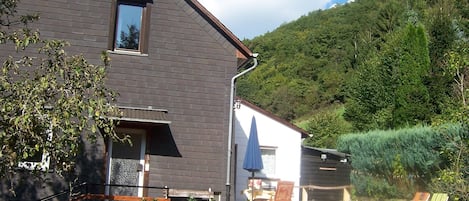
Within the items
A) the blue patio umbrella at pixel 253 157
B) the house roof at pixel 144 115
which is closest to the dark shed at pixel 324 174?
the blue patio umbrella at pixel 253 157

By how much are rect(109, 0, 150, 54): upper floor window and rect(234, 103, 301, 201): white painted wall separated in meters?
6.41

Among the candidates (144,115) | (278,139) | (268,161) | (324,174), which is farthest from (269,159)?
(144,115)

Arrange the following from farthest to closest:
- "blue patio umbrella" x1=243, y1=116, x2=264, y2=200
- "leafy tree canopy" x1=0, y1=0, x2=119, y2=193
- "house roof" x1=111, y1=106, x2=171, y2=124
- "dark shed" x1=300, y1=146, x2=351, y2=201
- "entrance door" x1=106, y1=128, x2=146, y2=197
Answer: "dark shed" x1=300, y1=146, x2=351, y2=201, "blue patio umbrella" x1=243, y1=116, x2=264, y2=200, "entrance door" x1=106, y1=128, x2=146, y2=197, "house roof" x1=111, y1=106, x2=171, y2=124, "leafy tree canopy" x1=0, y1=0, x2=119, y2=193

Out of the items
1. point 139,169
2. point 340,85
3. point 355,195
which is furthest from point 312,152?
point 340,85

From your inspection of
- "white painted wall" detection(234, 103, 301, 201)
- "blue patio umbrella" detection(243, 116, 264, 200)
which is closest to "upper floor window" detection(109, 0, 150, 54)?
"blue patio umbrella" detection(243, 116, 264, 200)

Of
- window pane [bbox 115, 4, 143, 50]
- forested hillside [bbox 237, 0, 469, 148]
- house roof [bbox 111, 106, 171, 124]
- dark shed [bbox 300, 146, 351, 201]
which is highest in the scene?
forested hillside [bbox 237, 0, 469, 148]

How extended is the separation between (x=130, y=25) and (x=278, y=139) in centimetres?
789

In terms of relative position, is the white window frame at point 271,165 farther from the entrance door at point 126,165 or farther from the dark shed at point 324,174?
the entrance door at point 126,165

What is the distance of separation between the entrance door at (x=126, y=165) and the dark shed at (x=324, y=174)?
324 inches

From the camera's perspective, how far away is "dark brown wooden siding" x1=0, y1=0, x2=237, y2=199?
13.1 metres

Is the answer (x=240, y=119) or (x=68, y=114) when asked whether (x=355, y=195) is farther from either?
(x=68, y=114)

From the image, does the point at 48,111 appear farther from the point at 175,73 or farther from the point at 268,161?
the point at 268,161

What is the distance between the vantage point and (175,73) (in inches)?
529

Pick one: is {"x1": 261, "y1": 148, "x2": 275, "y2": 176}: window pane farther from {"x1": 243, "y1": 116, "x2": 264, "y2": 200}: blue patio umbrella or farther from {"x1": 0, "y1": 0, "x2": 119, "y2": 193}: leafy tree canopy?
{"x1": 0, "y1": 0, "x2": 119, "y2": 193}: leafy tree canopy
